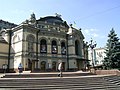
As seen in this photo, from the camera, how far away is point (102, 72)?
3422 cm

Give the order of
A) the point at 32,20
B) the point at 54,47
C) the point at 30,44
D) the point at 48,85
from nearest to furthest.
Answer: the point at 48,85
the point at 30,44
the point at 54,47
the point at 32,20

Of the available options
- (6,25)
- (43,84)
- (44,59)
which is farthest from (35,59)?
(6,25)

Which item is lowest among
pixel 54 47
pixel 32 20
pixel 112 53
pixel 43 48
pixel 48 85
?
pixel 48 85

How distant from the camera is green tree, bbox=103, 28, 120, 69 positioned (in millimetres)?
37719

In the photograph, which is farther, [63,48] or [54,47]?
[63,48]

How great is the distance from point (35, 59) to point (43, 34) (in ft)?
19.7

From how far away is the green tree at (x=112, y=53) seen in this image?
3772 centimetres

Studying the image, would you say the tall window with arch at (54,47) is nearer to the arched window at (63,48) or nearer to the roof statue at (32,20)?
the arched window at (63,48)

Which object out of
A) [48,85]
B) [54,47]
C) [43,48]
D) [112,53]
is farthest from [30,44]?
[48,85]

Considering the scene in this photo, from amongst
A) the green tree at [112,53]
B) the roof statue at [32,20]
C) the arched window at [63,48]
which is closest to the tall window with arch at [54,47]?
the arched window at [63,48]

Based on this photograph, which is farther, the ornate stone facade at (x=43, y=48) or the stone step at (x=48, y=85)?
the ornate stone facade at (x=43, y=48)

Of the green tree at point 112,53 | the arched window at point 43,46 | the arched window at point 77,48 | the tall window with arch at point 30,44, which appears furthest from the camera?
the arched window at point 77,48

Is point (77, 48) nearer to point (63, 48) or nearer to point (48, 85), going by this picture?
point (63, 48)

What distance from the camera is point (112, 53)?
3797 centimetres
